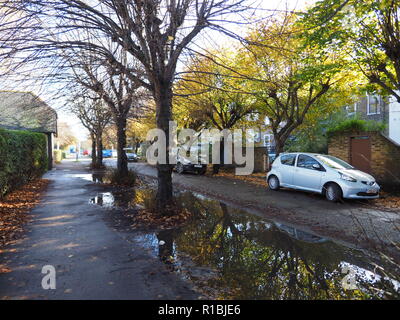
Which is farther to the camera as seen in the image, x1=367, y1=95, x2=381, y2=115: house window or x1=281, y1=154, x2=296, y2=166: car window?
x1=367, y1=95, x2=381, y2=115: house window

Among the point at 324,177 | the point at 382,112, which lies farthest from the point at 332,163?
the point at 382,112

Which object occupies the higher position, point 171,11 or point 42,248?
point 171,11

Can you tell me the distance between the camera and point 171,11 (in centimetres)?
590

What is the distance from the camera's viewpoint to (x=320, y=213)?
7234mm

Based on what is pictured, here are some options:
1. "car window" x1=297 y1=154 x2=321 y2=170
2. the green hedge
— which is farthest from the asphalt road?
the green hedge

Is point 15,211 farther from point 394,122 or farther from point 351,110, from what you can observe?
point 351,110

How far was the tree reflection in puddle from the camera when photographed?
3.34 metres

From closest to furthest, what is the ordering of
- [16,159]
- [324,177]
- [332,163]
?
[324,177] < [332,163] < [16,159]

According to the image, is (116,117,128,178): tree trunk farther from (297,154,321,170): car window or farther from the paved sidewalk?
(297,154,321,170): car window

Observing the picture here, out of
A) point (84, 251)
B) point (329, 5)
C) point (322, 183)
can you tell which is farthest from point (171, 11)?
point (322, 183)

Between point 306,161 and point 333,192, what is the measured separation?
1565mm

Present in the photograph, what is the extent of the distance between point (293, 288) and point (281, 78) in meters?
10.2

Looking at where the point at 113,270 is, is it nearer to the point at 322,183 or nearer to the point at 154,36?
the point at 154,36

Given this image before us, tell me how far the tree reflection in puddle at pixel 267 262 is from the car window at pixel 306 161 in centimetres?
377
